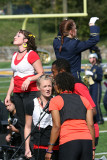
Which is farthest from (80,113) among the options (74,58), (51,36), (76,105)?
(51,36)

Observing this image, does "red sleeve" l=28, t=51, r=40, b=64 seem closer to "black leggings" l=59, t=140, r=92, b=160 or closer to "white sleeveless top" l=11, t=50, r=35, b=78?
"white sleeveless top" l=11, t=50, r=35, b=78

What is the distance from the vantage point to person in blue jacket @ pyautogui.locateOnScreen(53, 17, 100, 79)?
5.20 m

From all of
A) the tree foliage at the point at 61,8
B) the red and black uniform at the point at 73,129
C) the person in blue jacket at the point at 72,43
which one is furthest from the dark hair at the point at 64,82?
the tree foliage at the point at 61,8

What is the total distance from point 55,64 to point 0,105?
2133 millimetres

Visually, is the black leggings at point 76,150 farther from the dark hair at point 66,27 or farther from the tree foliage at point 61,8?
the tree foliage at point 61,8

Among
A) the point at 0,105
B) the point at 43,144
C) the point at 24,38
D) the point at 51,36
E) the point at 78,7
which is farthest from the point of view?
the point at 51,36

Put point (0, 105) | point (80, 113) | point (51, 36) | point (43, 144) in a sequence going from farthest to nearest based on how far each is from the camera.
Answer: point (51, 36)
point (0, 105)
point (43, 144)
point (80, 113)

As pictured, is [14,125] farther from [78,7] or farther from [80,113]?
[78,7]

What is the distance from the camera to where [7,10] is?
43.3 ft

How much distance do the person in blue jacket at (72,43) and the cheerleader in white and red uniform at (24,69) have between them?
0.41m

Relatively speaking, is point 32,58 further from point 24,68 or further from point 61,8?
point 61,8

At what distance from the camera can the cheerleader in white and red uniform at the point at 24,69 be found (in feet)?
18.6

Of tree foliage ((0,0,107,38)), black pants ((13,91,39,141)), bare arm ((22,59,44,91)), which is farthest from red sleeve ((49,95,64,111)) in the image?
tree foliage ((0,0,107,38))

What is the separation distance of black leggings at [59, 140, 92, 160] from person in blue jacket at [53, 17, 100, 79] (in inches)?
58.5
